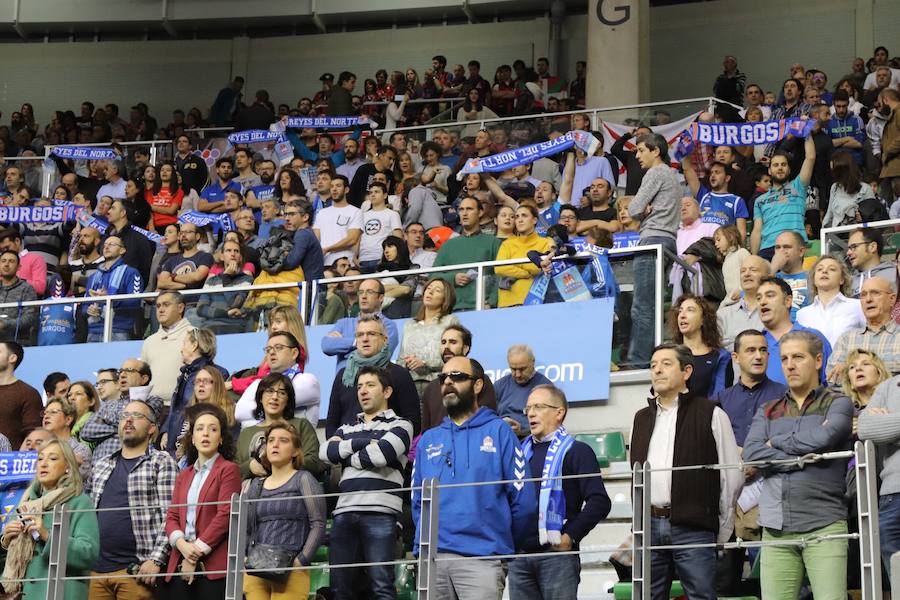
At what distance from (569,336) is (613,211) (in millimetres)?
2969

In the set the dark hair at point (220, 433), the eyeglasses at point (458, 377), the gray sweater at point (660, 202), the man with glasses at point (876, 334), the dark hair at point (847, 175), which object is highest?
the dark hair at point (847, 175)

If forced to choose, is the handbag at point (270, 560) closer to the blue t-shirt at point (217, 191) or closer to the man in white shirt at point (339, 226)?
the man in white shirt at point (339, 226)

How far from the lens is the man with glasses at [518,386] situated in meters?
10.3

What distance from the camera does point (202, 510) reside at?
9062mm

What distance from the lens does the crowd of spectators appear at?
8117mm

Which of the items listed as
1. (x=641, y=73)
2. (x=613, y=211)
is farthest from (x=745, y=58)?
(x=613, y=211)

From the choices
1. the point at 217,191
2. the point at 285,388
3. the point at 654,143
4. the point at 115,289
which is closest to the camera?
the point at 285,388

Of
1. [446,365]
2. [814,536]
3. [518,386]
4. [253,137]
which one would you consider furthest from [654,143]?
[253,137]

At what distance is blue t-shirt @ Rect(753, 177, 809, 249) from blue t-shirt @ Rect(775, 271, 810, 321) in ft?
5.65

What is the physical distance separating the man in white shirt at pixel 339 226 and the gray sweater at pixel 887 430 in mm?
7627

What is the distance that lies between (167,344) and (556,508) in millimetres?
5546

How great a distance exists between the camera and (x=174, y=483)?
31.1 ft

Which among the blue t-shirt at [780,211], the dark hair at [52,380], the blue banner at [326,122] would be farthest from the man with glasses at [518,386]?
the blue banner at [326,122]

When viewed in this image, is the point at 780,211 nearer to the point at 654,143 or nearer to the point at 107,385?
the point at 654,143
